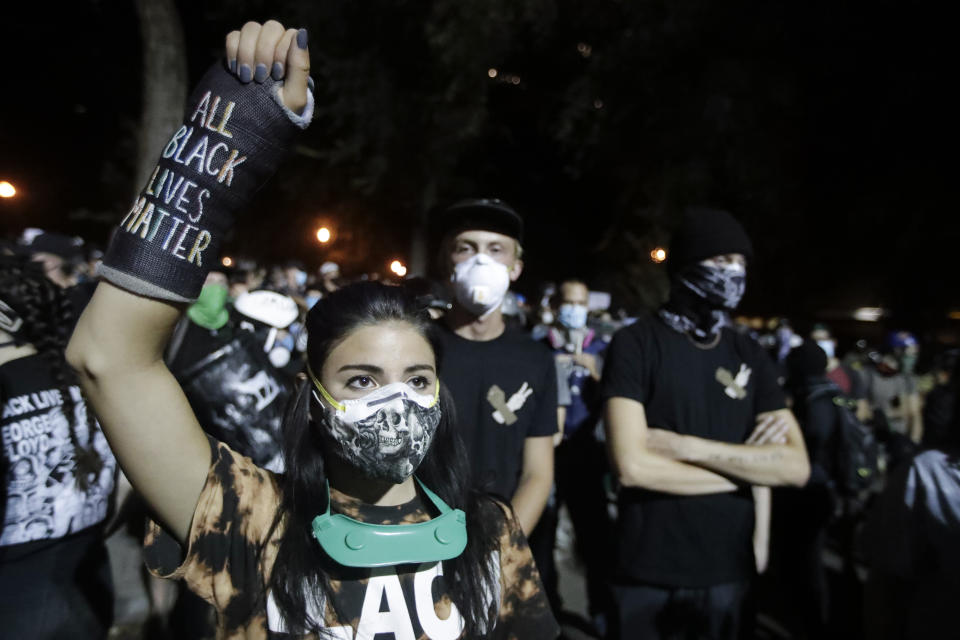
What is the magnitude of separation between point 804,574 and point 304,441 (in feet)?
13.3

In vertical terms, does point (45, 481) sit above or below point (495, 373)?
below

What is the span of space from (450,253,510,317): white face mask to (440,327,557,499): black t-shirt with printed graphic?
0.16 metres

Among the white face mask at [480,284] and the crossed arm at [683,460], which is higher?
the white face mask at [480,284]

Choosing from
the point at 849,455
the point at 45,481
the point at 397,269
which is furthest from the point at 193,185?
the point at 849,455

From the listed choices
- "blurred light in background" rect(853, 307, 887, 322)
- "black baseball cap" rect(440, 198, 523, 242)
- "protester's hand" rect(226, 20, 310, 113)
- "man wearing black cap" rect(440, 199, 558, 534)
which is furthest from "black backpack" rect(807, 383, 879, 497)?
"blurred light in background" rect(853, 307, 887, 322)

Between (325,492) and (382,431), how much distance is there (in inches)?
9.5

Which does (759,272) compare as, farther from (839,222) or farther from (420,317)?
(420,317)

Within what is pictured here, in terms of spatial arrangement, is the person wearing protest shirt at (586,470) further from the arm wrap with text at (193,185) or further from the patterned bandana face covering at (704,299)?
the arm wrap with text at (193,185)

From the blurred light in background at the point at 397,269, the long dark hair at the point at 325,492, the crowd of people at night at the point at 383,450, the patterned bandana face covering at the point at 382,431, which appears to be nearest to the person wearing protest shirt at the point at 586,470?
the crowd of people at night at the point at 383,450

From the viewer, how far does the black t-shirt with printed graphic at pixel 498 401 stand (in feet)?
8.95

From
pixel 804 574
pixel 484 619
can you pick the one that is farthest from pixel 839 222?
pixel 484 619

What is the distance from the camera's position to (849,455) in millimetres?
4605

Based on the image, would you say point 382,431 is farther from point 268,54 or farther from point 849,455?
point 849,455

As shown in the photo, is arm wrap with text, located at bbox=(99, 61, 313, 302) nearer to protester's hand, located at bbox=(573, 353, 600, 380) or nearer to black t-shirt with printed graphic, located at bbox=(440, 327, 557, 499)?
black t-shirt with printed graphic, located at bbox=(440, 327, 557, 499)
